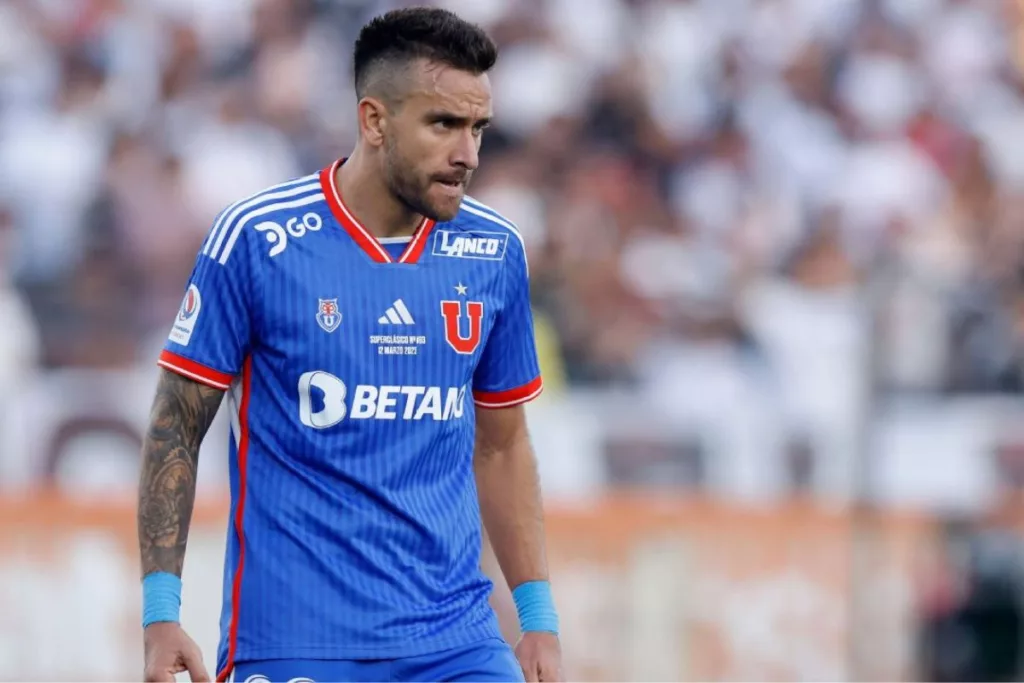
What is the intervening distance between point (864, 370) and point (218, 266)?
5.49 meters

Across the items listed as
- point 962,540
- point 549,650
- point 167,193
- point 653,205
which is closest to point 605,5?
point 653,205

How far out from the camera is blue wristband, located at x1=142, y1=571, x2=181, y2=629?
11.8ft

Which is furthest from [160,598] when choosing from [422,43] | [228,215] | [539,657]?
[422,43]

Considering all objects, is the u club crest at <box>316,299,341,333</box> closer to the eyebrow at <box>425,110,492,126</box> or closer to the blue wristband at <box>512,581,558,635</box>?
the eyebrow at <box>425,110,492,126</box>

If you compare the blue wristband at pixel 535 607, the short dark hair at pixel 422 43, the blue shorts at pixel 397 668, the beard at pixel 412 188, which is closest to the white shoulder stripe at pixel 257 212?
the beard at pixel 412 188

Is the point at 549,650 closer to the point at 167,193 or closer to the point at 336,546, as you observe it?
the point at 336,546

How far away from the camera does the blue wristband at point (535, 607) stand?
13.4ft

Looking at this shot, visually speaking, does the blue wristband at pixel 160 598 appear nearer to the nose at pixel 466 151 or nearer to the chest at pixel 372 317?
the chest at pixel 372 317

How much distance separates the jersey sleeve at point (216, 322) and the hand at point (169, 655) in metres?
0.52

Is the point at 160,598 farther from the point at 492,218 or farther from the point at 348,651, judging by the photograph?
the point at 492,218

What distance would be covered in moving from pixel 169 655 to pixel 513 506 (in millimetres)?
970

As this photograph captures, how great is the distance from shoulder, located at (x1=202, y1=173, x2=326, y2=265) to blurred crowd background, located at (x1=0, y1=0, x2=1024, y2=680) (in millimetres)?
4932

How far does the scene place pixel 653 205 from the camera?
11258mm

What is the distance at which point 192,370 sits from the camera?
3715mm
